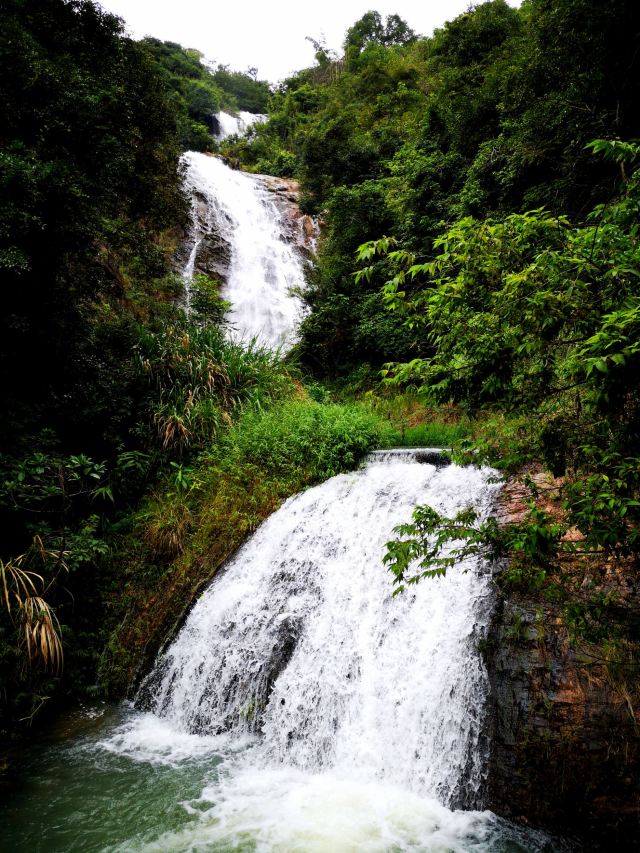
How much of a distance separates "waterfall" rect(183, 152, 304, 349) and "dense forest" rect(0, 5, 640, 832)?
3343 millimetres

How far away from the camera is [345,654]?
14.3 ft

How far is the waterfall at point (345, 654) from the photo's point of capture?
362cm

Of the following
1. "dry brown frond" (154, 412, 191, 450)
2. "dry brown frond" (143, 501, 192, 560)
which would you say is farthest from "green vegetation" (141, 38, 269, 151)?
"dry brown frond" (143, 501, 192, 560)

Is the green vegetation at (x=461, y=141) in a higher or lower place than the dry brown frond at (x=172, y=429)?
higher

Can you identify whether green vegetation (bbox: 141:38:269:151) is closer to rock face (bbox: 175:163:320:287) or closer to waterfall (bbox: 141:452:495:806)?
rock face (bbox: 175:163:320:287)

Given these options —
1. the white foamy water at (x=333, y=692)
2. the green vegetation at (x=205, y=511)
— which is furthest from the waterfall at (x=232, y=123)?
the white foamy water at (x=333, y=692)

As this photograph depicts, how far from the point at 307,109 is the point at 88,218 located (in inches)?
1132

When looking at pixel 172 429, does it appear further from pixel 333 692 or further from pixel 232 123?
pixel 232 123

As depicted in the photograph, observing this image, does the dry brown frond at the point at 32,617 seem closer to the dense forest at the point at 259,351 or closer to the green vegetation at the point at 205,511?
the dense forest at the point at 259,351

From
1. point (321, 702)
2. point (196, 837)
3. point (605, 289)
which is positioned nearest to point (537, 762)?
point (321, 702)

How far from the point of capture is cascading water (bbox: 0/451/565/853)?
10.5 feet

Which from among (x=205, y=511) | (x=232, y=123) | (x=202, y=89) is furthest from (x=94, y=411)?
(x=232, y=123)

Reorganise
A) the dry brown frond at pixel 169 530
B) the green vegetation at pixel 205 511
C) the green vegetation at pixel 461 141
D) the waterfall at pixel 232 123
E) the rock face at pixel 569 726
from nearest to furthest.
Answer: the rock face at pixel 569 726
the green vegetation at pixel 205 511
the dry brown frond at pixel 169 530
the green vegetation at pixel 461 141
the waterfall at pixel 232 123

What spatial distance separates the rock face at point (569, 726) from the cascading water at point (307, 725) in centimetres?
17
